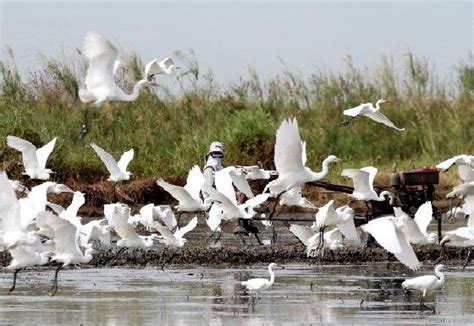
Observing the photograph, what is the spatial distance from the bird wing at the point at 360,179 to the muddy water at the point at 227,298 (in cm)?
131

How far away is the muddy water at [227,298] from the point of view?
496 inches

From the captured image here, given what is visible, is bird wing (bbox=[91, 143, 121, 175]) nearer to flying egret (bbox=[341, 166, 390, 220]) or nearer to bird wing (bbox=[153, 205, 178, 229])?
bird wing (bbox=[153, 205, 178, 229])

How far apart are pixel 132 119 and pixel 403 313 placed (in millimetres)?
18327

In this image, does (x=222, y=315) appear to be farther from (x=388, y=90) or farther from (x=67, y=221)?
(x=388, y=90)

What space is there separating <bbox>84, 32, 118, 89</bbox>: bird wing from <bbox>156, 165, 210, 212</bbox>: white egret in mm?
1787

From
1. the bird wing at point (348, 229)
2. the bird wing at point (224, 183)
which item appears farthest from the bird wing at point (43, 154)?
the bird wing at point (348, 229)

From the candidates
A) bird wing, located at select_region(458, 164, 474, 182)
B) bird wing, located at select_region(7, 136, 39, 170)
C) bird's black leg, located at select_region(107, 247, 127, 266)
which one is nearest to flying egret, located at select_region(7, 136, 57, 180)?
bird wing, located at select_region(7, 136, 39, 170)

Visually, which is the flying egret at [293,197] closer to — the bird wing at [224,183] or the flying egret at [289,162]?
the bird wing at [224,183]

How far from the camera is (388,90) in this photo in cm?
3325

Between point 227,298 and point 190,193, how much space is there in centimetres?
512

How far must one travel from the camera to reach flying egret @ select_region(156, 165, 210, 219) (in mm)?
18188

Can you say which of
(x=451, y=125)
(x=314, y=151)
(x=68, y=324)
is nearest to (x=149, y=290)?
(x=68, y=324)

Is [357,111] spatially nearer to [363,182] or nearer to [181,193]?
[363,182]

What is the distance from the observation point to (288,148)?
16438 mm
